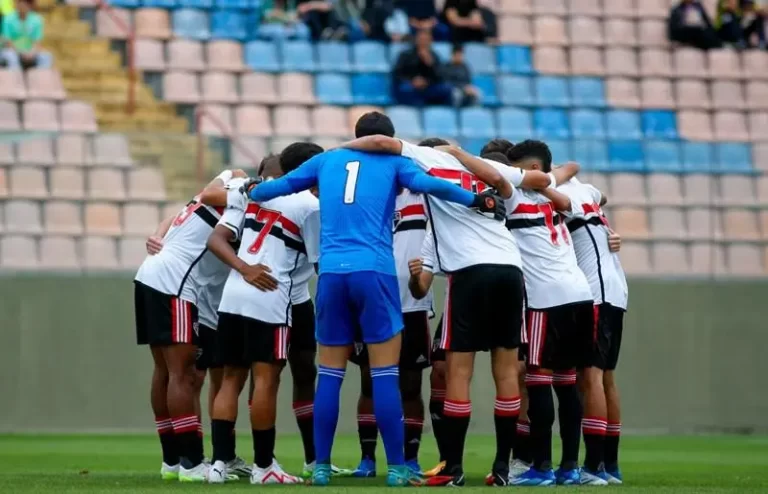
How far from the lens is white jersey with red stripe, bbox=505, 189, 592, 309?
9.84m

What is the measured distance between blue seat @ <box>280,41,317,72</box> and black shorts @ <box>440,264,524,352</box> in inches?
437

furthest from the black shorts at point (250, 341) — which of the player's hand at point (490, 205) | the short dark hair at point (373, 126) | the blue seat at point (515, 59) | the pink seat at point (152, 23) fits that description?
the blue seat at point (515, 59)

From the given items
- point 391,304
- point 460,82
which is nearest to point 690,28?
point 460,82

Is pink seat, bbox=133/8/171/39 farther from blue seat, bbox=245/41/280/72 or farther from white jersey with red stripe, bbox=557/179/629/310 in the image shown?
white jersey with red stripe, bbox=557/179/629/310

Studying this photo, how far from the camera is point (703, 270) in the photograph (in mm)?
17156

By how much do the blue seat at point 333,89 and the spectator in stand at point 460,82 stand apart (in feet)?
4.29

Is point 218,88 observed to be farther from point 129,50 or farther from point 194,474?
point 194,474

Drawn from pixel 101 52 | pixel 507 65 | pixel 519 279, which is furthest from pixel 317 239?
pixel 507 65

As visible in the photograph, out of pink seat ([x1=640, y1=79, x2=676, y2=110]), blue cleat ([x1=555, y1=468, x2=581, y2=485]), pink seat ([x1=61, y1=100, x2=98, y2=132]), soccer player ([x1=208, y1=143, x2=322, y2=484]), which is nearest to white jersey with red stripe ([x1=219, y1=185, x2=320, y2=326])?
soccer player ([x1=208, y1=143, x2=322, y2=484])

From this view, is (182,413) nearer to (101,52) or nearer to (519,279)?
(519,279)

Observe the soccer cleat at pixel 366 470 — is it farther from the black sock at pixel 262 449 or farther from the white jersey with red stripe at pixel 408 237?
the white jersey with red stripe at pixel 408 237

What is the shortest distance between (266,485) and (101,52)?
11114 millimetres

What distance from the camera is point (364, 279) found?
→ 30.0ft

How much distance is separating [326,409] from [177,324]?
1631 mm
